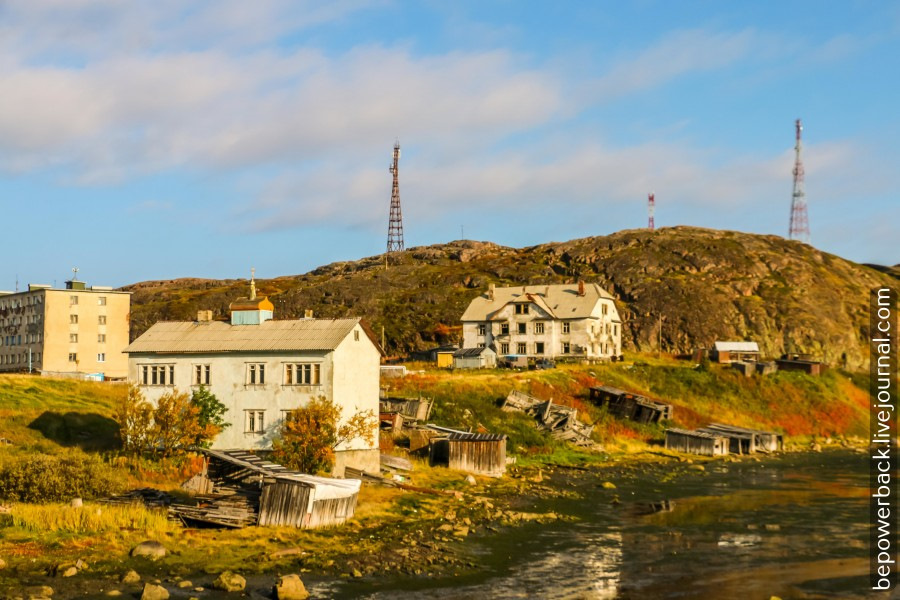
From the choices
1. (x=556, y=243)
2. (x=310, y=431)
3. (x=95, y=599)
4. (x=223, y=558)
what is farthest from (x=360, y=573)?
(x=556, y=243)

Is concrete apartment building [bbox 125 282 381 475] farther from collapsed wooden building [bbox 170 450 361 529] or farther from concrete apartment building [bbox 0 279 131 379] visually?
concrete apartment building [bbox 0 279 131 379]

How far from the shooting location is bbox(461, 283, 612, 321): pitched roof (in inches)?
4368

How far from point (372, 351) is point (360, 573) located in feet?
78.2

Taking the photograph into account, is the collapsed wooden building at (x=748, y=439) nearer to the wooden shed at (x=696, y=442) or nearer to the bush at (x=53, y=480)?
the wooden shed at (x=696, y=442)

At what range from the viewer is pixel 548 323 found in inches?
4353

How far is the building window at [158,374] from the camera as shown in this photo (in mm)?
53969

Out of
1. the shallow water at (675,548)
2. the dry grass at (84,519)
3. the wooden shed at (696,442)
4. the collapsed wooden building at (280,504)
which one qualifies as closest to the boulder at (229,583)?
the shallow water at (675,548)

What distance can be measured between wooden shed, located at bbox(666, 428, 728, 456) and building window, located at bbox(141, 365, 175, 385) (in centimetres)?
4132

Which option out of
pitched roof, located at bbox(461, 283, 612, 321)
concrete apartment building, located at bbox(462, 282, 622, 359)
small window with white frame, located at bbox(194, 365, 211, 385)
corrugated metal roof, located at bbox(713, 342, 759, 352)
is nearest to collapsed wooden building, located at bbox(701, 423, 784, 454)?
concrete apartment building, located at bbox(462, 282, 622, 359)

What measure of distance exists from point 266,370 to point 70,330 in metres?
69.7

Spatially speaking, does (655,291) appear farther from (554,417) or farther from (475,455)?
(475,455)

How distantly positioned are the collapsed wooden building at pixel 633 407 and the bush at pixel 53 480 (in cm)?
5160

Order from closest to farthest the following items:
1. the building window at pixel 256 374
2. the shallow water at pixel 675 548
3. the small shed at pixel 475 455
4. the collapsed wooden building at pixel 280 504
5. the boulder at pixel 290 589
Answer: the boulder at pixel 290 589
the shallow water at pixel 675 548
the collapsed wooden building at pixel 280 504
the building window at pixel 256 374
the small shed at pixel 475 455

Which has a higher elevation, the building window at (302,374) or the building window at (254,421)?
the building window at (302,374)
